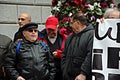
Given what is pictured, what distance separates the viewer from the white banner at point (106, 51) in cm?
421

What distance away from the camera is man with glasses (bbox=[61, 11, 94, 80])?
4.79 meters

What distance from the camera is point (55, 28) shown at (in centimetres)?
575

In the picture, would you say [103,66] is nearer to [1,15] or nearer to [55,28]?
[55,28]

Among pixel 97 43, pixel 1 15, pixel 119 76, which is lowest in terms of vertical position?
pixel 119 76

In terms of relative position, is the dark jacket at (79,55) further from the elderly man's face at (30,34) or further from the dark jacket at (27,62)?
the elderly man's face at (30,34)

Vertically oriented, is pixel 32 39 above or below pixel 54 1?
below

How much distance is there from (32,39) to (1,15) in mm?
3783

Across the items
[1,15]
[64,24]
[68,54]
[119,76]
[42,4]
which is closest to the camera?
[119,76]

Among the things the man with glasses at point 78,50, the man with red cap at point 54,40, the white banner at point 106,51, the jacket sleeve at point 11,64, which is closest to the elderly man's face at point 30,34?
the jacket sleeve at point 11,64

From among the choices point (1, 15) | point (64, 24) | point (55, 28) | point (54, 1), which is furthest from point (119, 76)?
point (1, 15)

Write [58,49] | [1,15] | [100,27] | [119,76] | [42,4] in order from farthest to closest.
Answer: [42,4] → [1,15] → [58,49] → [100,27] → [119,76]

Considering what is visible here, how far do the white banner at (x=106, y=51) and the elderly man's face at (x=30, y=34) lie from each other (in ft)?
3.44

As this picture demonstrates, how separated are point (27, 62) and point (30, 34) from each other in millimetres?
383

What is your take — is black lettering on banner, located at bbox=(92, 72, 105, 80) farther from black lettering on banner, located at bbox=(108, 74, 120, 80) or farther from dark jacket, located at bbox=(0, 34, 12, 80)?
dark jacket, located at bbox=(0, 34, 12, 80)
